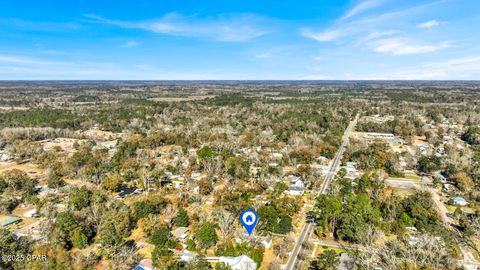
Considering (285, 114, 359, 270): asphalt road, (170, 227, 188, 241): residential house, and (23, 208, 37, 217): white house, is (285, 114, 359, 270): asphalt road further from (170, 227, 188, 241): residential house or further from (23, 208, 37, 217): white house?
(23, 208, 37, 217): white house

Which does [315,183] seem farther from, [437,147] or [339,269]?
[437,147]

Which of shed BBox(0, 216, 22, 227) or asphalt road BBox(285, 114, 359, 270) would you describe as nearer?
asphalt road BBox(285, 114, 359, 270)

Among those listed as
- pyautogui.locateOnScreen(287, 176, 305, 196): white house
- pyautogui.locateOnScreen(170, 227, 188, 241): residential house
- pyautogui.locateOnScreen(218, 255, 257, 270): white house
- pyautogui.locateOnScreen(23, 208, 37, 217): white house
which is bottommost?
pyautogui.locateOnScreen(23, 208, 37, 217): white house

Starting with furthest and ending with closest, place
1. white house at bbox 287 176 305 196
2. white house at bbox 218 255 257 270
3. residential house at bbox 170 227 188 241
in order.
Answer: white house at bbox 287 176 305 196, residential house at bbox 170 227 188 241, white house at bbox 218 255 257 270

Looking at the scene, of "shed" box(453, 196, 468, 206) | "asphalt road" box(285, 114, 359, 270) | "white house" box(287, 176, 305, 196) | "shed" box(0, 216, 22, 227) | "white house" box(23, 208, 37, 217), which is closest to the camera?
"asphalt road" box(285, 114, 359, 270)

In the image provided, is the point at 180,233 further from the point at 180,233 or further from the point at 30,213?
the point at 30,213

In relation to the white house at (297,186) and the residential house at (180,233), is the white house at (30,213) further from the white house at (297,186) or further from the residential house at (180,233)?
the white house at (297,186)

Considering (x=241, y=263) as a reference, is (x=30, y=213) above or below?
below

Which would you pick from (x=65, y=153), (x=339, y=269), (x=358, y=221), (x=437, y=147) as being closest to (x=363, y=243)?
(x=358, y=221)

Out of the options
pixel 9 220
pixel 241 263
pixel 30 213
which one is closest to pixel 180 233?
pixel 241 263

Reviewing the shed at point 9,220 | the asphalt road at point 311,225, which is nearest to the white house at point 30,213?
the shed at point 9,220

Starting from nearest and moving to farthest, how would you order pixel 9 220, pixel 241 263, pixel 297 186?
pixel 241 263 → pixel 9 220 → pixel 297 186

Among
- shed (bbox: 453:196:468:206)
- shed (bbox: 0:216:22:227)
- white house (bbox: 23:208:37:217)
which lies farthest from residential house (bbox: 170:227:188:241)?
shed (bbox: 453:196:468:206)
